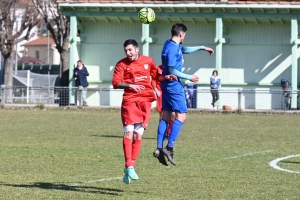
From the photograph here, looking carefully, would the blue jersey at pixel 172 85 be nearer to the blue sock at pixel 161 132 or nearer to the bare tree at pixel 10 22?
the blue sock at pixel 161 132

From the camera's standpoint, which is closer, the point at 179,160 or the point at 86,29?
the point at 179,160

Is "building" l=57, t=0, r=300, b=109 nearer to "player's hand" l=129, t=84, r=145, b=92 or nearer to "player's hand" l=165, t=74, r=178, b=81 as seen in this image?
"player's hand" l=165, t=74, r=178, b=81

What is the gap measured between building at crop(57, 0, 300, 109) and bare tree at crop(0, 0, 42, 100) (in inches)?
337

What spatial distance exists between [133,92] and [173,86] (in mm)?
1640

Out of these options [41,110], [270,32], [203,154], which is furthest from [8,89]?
[203,154]

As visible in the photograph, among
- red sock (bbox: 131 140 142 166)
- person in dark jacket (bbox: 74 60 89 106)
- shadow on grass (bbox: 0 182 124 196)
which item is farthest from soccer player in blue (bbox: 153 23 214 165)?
person in dark jacket (bbox: 74 60 89 106)

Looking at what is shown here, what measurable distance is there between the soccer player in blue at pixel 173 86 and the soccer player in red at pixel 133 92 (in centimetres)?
100

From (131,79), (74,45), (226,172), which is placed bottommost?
(226,172)

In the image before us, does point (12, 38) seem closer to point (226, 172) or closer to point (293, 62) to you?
point (293, 62)

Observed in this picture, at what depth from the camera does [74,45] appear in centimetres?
3316

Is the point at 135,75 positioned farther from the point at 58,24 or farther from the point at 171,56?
the point at 58,24

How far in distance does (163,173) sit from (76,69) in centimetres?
2067

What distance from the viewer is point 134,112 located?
31.3 feet

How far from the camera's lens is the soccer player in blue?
10734 millimetres
